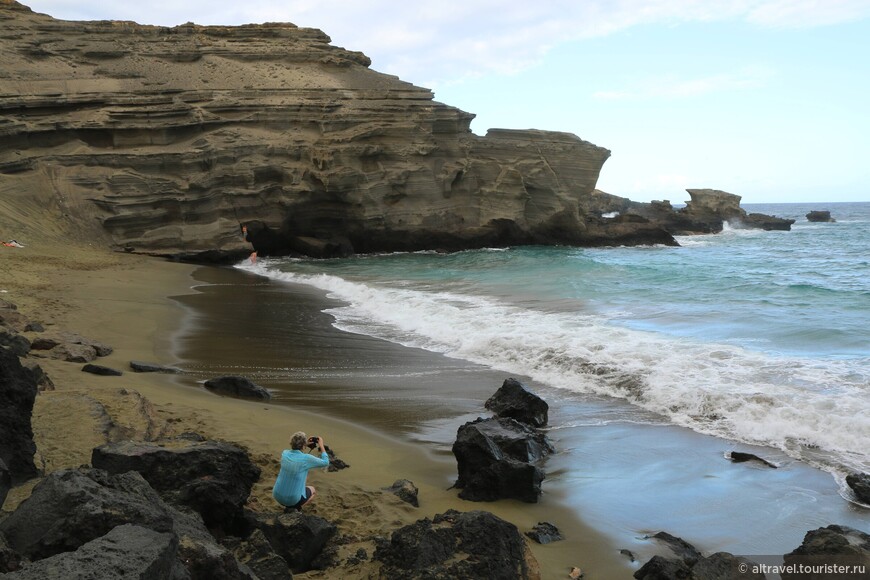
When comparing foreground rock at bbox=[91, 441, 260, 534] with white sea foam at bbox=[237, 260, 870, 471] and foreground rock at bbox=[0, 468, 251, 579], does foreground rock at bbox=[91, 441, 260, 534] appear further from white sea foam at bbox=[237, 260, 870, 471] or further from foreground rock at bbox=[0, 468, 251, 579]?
white sea foam at bbox=[237, 260, 870, 471]

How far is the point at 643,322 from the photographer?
14516 mm

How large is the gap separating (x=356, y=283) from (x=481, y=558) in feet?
60.6

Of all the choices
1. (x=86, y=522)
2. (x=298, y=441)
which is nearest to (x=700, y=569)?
(x=298, y=441)

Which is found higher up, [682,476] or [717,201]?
[717,201]

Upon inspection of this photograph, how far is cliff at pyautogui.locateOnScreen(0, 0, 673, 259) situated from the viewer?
27.4 m

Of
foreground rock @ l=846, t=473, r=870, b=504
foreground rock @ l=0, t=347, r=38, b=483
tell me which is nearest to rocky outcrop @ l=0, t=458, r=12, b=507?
A: foreground rock @ l=0, t=347, r=38, b=483

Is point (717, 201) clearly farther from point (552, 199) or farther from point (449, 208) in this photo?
point (449, 208)

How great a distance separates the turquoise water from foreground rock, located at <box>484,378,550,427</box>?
2.06 ft

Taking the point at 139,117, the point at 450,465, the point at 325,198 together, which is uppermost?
the point at 139,117

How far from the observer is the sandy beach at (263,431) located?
17.6ft

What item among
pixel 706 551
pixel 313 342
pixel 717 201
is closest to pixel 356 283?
pixel 313 342

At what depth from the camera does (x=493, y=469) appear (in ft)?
20.2

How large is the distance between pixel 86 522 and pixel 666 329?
11683 millimetres

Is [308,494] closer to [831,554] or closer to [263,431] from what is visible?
[263,431]
